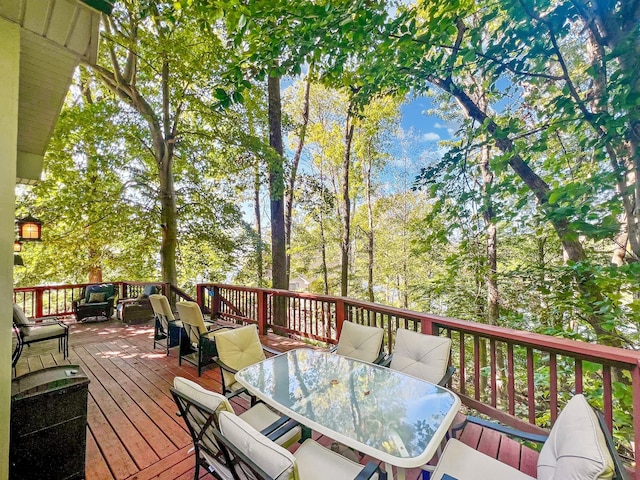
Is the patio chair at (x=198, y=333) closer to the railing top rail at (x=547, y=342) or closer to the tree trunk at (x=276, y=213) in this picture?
the railing top rail at (x=547, y=342)

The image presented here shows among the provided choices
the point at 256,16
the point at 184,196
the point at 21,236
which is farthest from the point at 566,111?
the point at 184,196

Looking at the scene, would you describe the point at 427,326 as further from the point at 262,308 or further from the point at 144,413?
the point at 262,308

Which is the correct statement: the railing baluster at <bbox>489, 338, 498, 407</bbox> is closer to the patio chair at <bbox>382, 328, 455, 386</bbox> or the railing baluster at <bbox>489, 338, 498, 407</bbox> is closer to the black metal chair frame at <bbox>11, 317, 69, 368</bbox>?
the patio chair at <bbox>382, 328, 455, 386</bbox>

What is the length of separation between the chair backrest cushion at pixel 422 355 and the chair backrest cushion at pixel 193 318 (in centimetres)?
259

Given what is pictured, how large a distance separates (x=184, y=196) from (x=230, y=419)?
28.6 feet

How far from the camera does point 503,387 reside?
705 centimetres

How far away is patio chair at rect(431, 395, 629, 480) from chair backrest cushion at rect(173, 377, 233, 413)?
1.25 m

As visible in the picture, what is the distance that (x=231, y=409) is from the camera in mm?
1497

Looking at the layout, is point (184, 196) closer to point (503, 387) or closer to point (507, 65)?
point (507, 65)

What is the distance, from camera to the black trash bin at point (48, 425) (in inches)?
65.8

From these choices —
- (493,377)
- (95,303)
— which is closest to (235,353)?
(493,377)

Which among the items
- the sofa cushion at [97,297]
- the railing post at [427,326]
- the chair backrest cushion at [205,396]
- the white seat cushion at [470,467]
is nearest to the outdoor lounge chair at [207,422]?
the chair backrest cushion at [205,396]

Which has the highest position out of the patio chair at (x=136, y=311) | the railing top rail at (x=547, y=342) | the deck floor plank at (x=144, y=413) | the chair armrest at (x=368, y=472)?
the railing top rail at (x=547, y=342)

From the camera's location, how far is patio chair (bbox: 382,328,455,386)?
8.12ft
